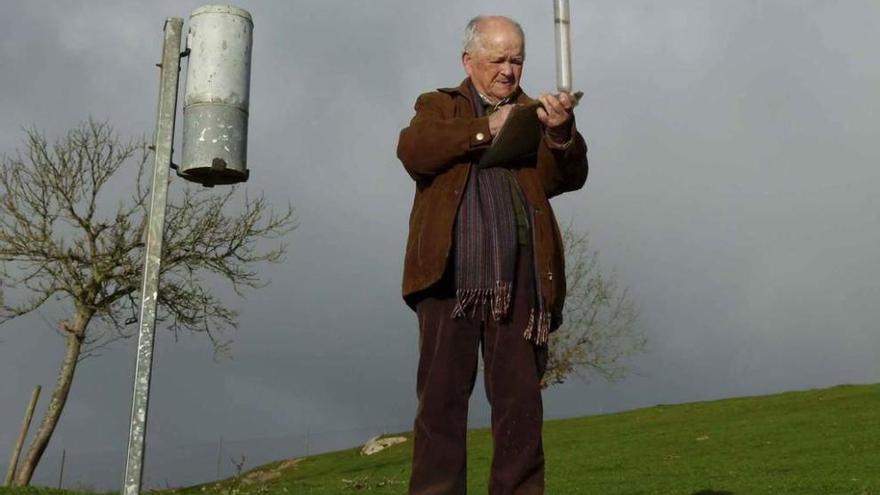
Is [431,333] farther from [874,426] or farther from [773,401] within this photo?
[773,401]

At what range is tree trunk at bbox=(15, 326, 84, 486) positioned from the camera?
2948cm

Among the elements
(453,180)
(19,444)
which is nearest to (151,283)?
(453,180)

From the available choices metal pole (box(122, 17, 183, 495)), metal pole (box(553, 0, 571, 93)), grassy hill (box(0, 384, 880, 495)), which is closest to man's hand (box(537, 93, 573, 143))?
metal pole (box(553, 0, 571, 93))

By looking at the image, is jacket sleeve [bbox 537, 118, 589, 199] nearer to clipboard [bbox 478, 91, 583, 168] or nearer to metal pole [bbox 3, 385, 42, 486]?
clipboard [bbox 478, 91, 583, 168]

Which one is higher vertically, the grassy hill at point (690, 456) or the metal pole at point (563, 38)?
Result: the metal pole at point (563, 38)

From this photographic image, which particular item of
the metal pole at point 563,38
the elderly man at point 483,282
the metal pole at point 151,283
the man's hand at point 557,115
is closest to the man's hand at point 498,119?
the elderly man at point 483,282

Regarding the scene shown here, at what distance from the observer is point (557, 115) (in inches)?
178

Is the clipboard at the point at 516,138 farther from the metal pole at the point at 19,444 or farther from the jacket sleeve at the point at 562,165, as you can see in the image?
the metal pole at the point at 19,444

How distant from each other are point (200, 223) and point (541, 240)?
26.4 metres

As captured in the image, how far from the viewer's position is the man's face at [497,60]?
4.88 meters

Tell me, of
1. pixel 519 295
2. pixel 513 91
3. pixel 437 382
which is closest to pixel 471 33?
pixel 513 91

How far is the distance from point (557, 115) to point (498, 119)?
12.4 inches

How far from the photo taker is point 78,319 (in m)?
31.0

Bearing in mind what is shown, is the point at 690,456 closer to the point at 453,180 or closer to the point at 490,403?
the point at 490,403
